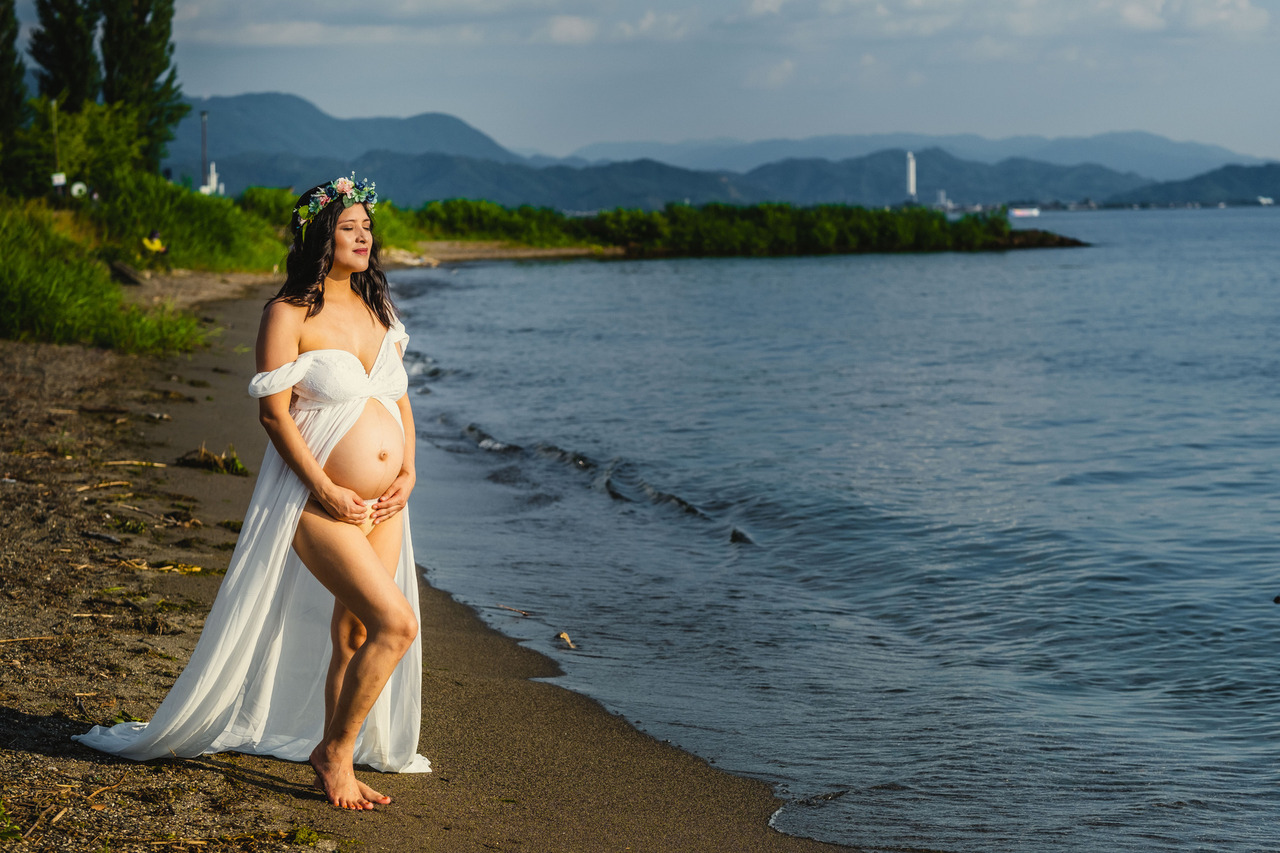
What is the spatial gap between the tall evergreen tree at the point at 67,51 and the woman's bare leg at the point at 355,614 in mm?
39298

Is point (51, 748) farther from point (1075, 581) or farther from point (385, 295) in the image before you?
point (1075, 581)

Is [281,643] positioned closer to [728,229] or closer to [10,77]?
[10,77]


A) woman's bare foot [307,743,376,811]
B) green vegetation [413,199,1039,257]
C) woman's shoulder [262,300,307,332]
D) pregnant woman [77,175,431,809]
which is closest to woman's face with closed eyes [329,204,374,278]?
pregnant woman [77,175,431,809]

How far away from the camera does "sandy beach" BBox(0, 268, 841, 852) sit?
3.58m

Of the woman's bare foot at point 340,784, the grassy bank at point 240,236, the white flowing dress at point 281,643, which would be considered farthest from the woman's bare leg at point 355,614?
the grassy bank at point 240,236

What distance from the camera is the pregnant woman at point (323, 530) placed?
3676 mm

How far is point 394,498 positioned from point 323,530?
288mm

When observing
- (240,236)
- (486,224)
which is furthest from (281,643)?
(486,224)

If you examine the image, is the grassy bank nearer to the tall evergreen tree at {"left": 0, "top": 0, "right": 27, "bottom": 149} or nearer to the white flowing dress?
the white flowing dress

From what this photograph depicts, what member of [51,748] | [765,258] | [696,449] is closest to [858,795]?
[51,748]

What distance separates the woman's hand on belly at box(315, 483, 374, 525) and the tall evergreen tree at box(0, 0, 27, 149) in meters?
35.7

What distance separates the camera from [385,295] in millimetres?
4016

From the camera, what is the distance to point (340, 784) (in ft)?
12.6

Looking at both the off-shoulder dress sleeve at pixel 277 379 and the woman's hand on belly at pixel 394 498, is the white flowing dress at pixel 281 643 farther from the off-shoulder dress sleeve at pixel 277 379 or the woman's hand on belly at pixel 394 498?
the woman's hand on belly at pixel 394 498
